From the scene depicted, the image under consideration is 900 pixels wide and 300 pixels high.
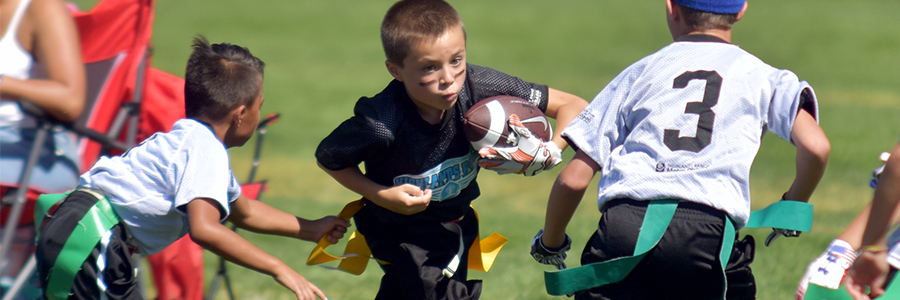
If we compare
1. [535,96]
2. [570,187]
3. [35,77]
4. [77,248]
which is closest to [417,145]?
[535,96]

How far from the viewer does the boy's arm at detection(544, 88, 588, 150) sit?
11.4 ft

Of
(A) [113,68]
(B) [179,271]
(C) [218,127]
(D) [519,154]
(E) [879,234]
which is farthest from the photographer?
(A) [113,68]

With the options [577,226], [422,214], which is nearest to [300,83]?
[577,226]

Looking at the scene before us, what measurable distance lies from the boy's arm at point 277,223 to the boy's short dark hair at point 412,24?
28.6 inches

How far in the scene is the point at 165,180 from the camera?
2979 millimetres

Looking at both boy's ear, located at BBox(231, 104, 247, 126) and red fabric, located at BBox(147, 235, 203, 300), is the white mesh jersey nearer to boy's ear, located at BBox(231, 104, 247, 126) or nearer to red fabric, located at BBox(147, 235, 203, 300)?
boy's ear, located at BBox(231, 104, 247, 126)

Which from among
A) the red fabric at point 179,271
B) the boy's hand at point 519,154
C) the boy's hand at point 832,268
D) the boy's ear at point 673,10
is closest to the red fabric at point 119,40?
the red fabric at point 179,271

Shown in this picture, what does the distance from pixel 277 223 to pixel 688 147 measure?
1565 mm

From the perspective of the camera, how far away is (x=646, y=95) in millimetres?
2873

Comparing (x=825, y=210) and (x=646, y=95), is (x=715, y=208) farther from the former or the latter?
(x=825, y=210)

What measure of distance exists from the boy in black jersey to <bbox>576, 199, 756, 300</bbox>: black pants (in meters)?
0.51

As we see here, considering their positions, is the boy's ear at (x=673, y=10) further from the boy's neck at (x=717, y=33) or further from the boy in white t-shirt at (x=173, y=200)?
the boy in white t-shirt at (x=173, y=200)

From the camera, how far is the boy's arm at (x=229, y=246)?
9.22 ft

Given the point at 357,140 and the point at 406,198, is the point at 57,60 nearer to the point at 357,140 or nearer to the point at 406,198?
the point at 357,140
